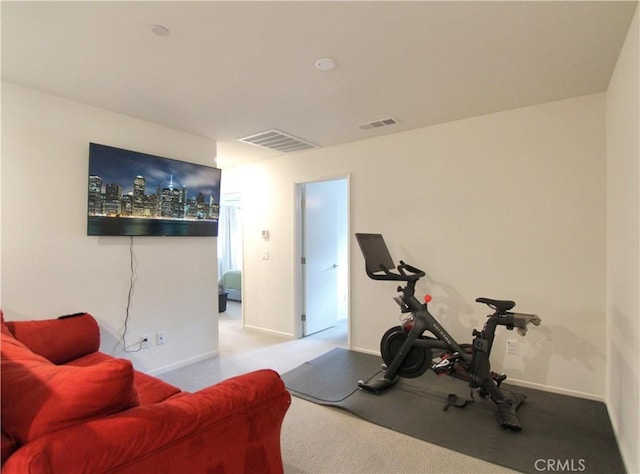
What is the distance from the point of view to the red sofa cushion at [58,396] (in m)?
0.98

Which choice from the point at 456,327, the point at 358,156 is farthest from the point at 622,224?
the point at 358,156

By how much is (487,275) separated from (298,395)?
6.73ft

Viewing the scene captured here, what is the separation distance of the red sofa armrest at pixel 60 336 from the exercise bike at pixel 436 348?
2.19 m

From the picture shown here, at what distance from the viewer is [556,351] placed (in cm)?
284

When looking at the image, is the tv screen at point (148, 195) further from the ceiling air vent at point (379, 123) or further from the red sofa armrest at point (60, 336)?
the ceiling air vent at point (379, 123)

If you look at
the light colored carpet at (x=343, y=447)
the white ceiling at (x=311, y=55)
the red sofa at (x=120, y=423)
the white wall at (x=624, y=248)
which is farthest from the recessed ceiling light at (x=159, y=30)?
the light colored carpet at (x=343, y=447)

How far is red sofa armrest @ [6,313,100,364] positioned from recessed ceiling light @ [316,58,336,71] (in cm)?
252

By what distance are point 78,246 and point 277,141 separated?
88.0 inches

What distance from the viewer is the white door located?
4633 millimetres

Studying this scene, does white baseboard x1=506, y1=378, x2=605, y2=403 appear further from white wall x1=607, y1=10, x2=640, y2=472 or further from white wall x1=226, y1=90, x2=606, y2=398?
white wall x1=607, y1=10, x2=640, y2=472

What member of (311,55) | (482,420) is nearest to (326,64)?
(311,55)

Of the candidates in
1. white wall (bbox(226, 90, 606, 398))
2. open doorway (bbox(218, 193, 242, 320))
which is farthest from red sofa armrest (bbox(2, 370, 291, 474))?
open doorway (bbox(218, 193, 242, 320))

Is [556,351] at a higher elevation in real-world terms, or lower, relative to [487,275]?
lower

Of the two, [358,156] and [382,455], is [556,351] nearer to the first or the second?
[382,455]
